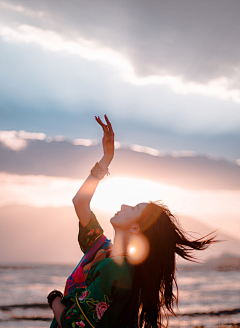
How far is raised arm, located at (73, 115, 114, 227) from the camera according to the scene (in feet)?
9.55

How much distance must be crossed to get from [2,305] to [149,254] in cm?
1402

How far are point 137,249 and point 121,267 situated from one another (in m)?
0.39

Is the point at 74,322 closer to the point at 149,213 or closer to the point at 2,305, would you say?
the point at 149,213

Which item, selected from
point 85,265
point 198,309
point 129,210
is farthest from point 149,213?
point 198,309

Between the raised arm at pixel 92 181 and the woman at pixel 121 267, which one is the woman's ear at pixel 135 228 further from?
the raised arm at pixel 92 181

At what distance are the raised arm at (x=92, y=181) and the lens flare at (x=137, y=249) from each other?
57 cm

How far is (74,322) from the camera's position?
2.21m

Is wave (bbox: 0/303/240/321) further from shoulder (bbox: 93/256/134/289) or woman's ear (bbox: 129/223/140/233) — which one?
shoulder (bbox: 93/256/134/289)

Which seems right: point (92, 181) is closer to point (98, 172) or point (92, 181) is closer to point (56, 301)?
point (98, 172)

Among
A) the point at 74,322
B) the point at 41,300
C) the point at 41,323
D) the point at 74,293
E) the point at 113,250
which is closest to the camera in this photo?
the point at 74,322

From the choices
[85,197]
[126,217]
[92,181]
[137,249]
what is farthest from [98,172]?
[137,249]

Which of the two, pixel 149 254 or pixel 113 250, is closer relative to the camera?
pixel 149 254

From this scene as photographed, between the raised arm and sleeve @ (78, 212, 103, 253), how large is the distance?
2.3 inches

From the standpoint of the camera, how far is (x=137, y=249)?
281cm
